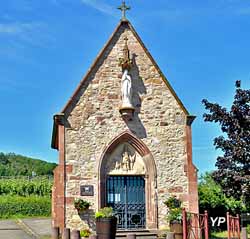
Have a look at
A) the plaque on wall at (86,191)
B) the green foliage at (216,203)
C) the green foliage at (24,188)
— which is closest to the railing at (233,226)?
the plaque on wall at (86,191)

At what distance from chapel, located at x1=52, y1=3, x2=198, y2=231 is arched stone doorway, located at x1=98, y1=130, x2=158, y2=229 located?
0.14ft

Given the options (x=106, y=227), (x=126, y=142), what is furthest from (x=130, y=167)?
(x=106, y=227)

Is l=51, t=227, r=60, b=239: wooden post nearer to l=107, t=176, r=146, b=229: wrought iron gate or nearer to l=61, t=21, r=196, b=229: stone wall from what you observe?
l=61, t=21, r=196, b=229: stone wall

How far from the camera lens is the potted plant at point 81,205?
21.2m

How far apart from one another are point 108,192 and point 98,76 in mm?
5008

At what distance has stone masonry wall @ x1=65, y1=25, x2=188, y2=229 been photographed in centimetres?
2192

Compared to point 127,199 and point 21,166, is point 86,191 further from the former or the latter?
point 21,166

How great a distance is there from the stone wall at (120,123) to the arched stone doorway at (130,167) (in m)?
0.23

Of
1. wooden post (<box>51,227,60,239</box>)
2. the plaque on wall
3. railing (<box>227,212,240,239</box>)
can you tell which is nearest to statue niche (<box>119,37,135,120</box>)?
the plaque on wall

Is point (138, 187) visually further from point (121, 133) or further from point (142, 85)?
point (142, 85)

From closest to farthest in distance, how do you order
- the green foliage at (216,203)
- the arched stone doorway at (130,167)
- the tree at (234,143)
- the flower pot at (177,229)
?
1. the tree at (234,143)
2. the flower pot at (177,229)
3. the arched stone doorway at (130,167)
4. the green foliage at (216,203)

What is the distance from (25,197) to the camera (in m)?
42.9

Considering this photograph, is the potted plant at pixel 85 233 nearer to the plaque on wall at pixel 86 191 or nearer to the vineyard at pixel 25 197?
the plaque on wall at pixel 86 191

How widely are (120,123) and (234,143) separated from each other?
652cm
